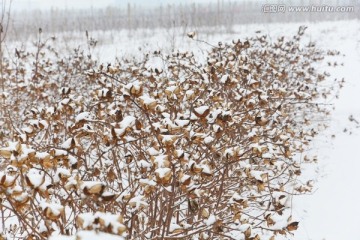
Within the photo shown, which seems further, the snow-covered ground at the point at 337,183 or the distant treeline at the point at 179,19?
the distant treeline at the point at 179,19

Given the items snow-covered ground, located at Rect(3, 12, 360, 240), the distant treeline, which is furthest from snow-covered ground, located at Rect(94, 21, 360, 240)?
the distant treeline

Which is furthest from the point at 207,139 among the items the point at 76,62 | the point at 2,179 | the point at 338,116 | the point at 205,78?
the point at 338,116

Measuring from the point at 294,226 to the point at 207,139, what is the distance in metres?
0.63

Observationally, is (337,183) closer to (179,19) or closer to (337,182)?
(337,182)

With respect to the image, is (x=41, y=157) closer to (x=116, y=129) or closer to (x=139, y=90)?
(x=116, y=129)

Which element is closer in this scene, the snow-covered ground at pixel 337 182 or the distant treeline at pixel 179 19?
the snow-covered ground at pixel 337 182

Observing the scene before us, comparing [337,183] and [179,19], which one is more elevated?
[179,19]

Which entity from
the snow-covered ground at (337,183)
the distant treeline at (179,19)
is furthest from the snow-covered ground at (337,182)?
the distant treeline at (179,19)

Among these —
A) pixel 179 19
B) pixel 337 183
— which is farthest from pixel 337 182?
pixel 179 19

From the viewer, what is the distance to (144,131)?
2125mm

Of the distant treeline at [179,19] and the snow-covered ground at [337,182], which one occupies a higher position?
the distant treeline at [179,19]

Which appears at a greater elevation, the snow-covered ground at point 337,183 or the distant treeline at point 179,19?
the distant treeline at point 179,19

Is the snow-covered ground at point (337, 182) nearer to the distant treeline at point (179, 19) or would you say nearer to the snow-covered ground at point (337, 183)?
the snow-covered ground at point (337, 183)

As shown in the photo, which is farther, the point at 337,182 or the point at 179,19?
the point at 179,19
